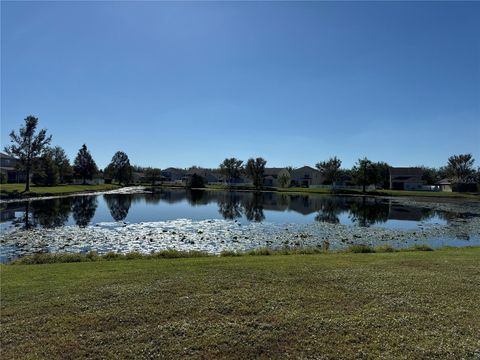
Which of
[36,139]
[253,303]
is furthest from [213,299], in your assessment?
[36,139]

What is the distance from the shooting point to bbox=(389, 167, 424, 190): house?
100731mm

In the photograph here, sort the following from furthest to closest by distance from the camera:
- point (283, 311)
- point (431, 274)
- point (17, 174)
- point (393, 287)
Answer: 1. point (17, 174)
2. point (431, 274)
3. point (393, 287)
4. point (283, 311)

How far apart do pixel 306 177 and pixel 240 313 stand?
379 ft

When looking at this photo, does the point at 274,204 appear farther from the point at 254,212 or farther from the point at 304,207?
the point at 254,212

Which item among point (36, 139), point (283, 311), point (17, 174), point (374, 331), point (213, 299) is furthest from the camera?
point (17, 174)

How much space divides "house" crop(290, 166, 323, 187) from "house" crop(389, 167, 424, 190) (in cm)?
2344

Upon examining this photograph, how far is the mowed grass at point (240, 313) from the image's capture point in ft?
17.7

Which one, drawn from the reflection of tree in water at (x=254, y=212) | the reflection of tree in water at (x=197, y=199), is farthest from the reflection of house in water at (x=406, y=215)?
the reflection of tree in water at (x=197, y=199)

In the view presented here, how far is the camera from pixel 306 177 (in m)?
120

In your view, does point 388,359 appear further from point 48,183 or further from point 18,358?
point 48,183

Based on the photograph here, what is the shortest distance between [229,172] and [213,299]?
4253 inches

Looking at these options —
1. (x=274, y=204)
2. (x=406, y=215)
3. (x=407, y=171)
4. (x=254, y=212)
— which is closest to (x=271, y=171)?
(x=407, y=171)

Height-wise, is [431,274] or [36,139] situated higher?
[36,139]

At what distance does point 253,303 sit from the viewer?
23.2 ft
